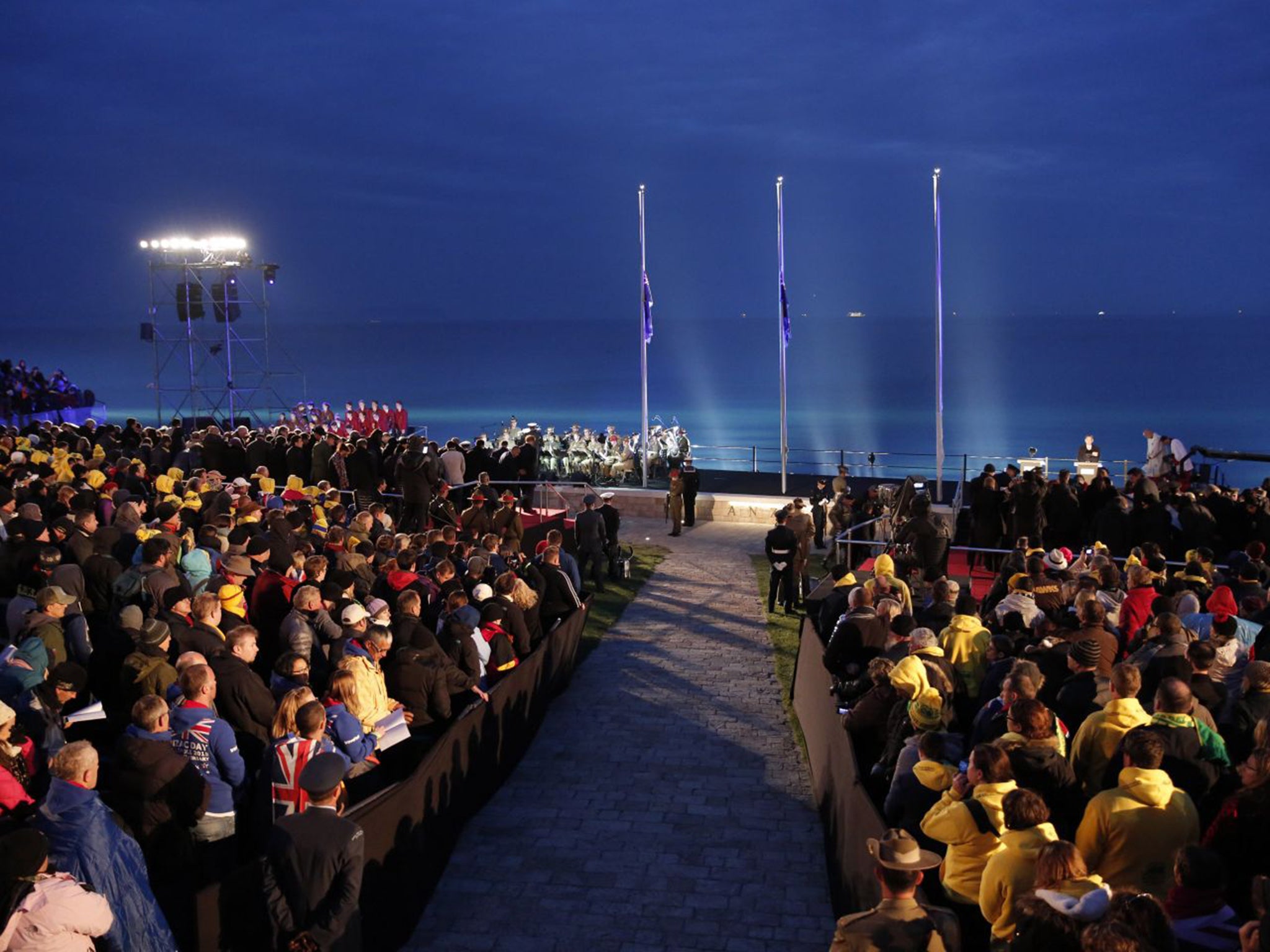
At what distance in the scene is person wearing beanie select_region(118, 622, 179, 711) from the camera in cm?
647

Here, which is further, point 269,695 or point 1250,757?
point 269,695

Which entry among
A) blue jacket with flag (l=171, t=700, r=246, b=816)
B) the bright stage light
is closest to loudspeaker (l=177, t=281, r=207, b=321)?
the bright stage light

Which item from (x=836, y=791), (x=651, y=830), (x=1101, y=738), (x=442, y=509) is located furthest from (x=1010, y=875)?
(x=442, y=509)

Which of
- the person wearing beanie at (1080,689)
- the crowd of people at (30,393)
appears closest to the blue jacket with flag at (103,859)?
the person wearing beanie at (1080,689)

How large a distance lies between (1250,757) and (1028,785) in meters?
0.97

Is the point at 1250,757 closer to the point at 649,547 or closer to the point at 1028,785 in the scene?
the point at 1028,785

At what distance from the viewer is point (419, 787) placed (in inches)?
265

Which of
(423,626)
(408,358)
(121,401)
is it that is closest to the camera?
(423,626)

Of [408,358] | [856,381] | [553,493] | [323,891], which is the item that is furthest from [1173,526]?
[408,358]

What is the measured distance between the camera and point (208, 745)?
5.80m

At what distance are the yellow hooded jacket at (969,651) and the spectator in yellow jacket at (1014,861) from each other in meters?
3.34

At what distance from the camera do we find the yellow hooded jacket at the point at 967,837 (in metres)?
4.86

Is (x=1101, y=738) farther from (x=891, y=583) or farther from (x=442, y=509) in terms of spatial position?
(x=442, y=509)

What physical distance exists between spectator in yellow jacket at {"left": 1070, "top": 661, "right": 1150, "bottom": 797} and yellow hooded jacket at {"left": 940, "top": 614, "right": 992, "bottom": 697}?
6.47 ft
